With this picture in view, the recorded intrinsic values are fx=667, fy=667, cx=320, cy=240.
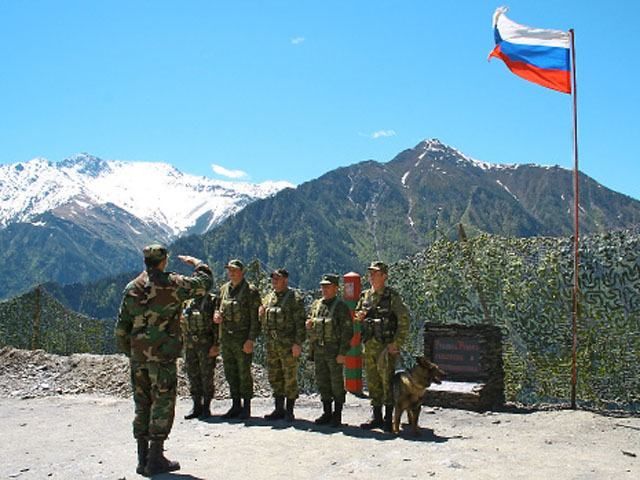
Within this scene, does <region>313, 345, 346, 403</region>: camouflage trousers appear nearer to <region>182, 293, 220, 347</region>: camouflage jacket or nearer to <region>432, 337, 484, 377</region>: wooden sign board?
<region>182, 293, 220, 347</region>: camouflage jacket

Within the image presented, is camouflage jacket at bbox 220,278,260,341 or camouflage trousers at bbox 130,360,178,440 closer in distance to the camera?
camouflage trousers at bbox 130,360,178,440

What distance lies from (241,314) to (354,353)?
325 centimetres

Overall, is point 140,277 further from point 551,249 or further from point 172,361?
point 551,249

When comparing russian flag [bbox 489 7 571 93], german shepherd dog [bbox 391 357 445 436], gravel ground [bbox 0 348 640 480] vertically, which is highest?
russian flag [bbox 489 7 571 93]

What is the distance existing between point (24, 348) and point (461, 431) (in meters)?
11.9

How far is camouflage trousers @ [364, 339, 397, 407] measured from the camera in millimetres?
8656

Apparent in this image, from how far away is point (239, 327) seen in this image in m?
9.52

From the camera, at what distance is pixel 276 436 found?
8.45 metres

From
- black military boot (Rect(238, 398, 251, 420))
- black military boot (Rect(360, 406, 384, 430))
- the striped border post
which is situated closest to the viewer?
black military boot (Rect(360, 406, 384, 430))

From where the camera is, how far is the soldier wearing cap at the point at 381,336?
866 centimetres

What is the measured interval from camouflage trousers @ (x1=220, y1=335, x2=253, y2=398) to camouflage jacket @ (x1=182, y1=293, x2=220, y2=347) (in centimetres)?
27

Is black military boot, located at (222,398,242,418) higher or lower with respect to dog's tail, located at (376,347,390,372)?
lower

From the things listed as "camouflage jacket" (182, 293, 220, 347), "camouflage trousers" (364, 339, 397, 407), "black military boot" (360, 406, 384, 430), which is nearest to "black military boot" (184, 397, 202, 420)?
"camouflage jacket" (182, 293, 220, 347)

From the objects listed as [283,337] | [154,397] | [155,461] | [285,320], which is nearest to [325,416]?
[283,337]
